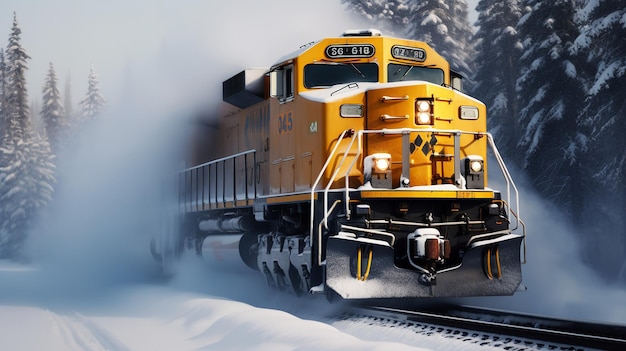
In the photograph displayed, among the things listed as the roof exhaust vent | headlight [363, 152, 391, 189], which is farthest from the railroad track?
the roof exhaust vent

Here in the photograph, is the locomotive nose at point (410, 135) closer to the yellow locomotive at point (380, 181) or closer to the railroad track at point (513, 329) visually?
the yellow locomotive at point (380, 181)

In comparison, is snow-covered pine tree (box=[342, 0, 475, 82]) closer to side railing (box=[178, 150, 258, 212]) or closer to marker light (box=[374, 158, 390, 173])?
side railing (box=[178, 150, 258, 212])

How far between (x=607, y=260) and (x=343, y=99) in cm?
1368

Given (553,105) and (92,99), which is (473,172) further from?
(92,99)

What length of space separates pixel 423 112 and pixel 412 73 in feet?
3.68

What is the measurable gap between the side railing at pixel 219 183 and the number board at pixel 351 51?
282cm

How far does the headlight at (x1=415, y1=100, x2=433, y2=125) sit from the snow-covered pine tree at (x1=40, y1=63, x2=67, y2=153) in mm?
56623

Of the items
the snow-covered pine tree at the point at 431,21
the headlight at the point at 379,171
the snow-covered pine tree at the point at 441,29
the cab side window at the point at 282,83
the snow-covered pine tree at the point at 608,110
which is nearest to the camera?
the headlight at the point at 379,171

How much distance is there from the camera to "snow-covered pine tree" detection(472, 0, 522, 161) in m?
29.7

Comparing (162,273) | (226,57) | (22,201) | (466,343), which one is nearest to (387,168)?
(466,343)

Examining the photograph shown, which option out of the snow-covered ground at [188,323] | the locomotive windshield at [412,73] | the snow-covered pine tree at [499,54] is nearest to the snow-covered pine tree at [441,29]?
the snow-covered pine tree at [499,54]

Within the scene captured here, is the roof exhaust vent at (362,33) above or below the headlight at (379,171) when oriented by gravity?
above

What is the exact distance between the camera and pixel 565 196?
75.7ft

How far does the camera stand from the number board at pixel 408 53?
11641mm
